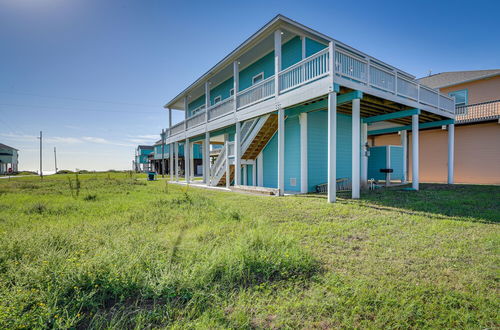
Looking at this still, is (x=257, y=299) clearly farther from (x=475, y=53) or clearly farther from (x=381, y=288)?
(x=475, y=53)

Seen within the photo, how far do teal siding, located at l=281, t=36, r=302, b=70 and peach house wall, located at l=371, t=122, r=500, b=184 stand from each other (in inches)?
478

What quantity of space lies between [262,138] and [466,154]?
13457 millimetres

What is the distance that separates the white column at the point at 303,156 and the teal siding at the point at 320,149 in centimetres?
29

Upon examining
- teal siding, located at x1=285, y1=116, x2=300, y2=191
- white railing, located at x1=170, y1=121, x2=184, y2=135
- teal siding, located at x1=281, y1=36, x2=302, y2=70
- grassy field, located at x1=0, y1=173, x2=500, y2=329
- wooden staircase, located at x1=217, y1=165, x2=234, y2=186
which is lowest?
grassy field, located at x1=0, y1=173, x2=500, y2=329

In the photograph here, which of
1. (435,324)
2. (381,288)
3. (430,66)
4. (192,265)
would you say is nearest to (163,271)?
(192,265)

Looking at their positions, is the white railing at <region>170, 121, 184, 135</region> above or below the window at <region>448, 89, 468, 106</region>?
below

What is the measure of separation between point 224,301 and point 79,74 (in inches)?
754

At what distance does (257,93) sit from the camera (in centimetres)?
1058

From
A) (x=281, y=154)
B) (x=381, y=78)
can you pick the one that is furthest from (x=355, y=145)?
(x=381, y=78)

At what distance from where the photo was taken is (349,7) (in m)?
10.6

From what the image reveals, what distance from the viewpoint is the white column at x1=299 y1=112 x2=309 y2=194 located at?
9.98m

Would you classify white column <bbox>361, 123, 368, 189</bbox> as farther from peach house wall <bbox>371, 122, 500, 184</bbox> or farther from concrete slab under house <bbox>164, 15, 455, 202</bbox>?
peach house wall <bbox>371, 122, 500, 184</bbox>

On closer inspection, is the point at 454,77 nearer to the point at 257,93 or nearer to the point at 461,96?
the point at 461,96

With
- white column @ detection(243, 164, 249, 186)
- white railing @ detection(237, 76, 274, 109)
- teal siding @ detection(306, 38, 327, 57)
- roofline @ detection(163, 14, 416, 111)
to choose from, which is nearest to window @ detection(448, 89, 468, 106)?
roofline @ detection(163, 14, 416, 111)
